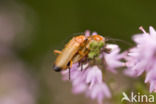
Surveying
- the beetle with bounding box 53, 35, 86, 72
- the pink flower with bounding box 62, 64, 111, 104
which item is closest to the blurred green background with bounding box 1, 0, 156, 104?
the pink flower with bounding box 62, 64, 111, 104

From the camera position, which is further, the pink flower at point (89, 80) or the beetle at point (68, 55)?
the pink flower at point (89, 80)

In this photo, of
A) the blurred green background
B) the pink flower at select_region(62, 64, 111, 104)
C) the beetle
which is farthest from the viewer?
the blurred green background

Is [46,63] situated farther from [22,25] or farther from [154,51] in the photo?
[154,51]

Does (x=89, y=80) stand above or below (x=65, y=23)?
below

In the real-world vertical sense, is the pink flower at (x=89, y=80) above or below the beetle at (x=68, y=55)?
below

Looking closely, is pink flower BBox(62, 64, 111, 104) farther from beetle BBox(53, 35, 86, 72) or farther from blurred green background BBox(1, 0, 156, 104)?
blurred green background BBox(1, 0, 156, 104)

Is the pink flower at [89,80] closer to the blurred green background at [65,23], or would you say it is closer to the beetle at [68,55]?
the beetle at [68,55]

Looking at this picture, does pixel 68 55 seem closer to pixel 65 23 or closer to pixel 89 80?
pixel 89 80

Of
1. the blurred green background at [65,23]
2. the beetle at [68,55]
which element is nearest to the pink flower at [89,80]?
the beetle at [68,55]

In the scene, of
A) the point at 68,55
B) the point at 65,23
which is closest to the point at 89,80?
the point at 68,55
